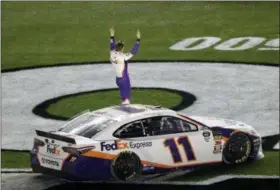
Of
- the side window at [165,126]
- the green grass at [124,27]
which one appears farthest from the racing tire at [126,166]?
the green grass at [124,27]

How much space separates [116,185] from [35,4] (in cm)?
2903

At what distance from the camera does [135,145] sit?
16.1m

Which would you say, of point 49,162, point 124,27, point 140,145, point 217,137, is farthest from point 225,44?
point 49,162

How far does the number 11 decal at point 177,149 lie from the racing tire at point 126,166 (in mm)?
668

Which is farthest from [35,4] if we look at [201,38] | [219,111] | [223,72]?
[219,111]

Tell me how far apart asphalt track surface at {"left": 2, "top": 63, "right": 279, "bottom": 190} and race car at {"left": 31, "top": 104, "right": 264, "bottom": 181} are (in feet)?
9.53

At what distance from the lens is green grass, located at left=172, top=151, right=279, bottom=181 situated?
1664 centimetres

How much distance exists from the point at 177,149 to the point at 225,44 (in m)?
16.1

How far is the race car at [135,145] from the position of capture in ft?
51.4

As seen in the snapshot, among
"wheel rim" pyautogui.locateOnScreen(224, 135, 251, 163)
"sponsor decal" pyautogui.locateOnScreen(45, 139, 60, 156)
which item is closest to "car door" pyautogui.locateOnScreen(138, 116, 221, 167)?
"wheel rim" pyautogui.locateOnScreen(224, 135, 251, 163)

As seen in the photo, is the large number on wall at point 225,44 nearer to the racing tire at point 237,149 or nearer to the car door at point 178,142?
the racing tire at point 237,149

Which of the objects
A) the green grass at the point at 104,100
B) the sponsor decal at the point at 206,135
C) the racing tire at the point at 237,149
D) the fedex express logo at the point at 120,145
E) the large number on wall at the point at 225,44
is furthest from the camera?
the large number on wall at the point at 225,44

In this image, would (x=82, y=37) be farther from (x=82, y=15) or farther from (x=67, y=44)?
→ (x=82, y=15)

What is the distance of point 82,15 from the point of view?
133ft
